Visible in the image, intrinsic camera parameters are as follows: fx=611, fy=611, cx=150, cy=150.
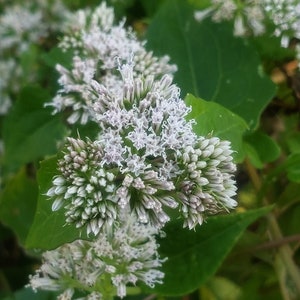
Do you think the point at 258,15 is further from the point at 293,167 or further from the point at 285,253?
the point at 285,253

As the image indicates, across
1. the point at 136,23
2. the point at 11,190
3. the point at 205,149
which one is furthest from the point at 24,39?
the point at 205,149

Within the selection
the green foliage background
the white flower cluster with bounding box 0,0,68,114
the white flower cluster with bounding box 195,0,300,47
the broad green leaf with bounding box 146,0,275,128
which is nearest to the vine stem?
the green foliage background

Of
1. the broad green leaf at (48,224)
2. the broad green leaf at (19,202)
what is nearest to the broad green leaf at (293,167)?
the broad green leaf at (48,224)

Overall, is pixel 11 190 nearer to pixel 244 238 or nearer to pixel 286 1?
pixel 244 238

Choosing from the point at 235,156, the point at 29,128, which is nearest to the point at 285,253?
the point at 235,156

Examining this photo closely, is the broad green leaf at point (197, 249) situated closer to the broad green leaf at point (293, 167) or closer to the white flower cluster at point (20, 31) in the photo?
the broad green leaf at point (293, 167)

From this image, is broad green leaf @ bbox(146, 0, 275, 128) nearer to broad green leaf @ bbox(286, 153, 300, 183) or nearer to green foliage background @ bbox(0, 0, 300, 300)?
green foliage background @ bbox(0, 0, 300, 300)
